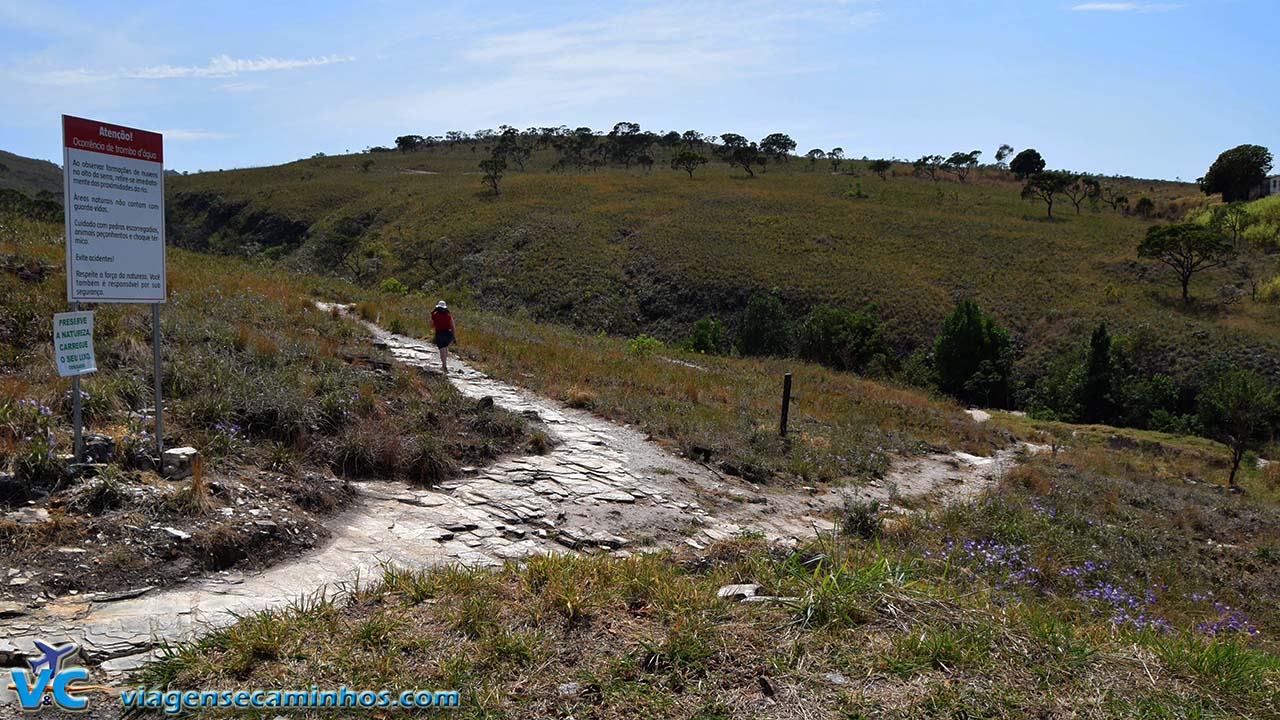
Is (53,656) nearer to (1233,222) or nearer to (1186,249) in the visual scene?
(1186,249)

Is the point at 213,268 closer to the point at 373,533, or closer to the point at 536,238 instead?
the point at 373,533

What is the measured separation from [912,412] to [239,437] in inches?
688

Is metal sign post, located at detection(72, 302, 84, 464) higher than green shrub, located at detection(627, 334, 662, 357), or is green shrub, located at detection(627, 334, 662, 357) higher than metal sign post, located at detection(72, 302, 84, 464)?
metal sign post, located at detection(72, 302, 84, 464)

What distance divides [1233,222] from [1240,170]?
23.2 m

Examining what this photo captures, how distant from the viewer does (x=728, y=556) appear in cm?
558

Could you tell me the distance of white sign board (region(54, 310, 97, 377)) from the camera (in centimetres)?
529

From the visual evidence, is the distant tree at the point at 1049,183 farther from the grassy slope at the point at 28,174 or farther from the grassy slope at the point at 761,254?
the grassy slope at the point at 28,174

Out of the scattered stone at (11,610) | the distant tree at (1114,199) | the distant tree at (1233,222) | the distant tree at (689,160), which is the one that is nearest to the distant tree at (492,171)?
the distant tree at (689,160)

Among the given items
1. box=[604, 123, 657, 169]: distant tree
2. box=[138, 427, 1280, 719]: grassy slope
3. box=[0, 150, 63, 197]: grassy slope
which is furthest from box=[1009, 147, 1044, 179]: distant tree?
box=[0, 150, 63, 197]: grassy slope

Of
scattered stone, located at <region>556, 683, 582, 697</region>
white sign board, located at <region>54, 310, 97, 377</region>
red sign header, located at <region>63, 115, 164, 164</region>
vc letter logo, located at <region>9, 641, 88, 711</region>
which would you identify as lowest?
vc letter logo, located at <region>9, 641, 88, 711</region>

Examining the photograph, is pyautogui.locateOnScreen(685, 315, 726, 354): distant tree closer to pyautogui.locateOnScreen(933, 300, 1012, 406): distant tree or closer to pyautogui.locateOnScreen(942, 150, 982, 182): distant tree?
pyautogui.locateOnScreen(933, 300, 1012, 406): distant tree

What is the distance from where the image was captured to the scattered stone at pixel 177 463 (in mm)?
5730

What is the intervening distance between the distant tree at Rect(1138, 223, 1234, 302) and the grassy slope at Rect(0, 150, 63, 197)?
114 metres

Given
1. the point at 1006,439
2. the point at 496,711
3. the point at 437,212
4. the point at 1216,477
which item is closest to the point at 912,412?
the point at 1006,439
